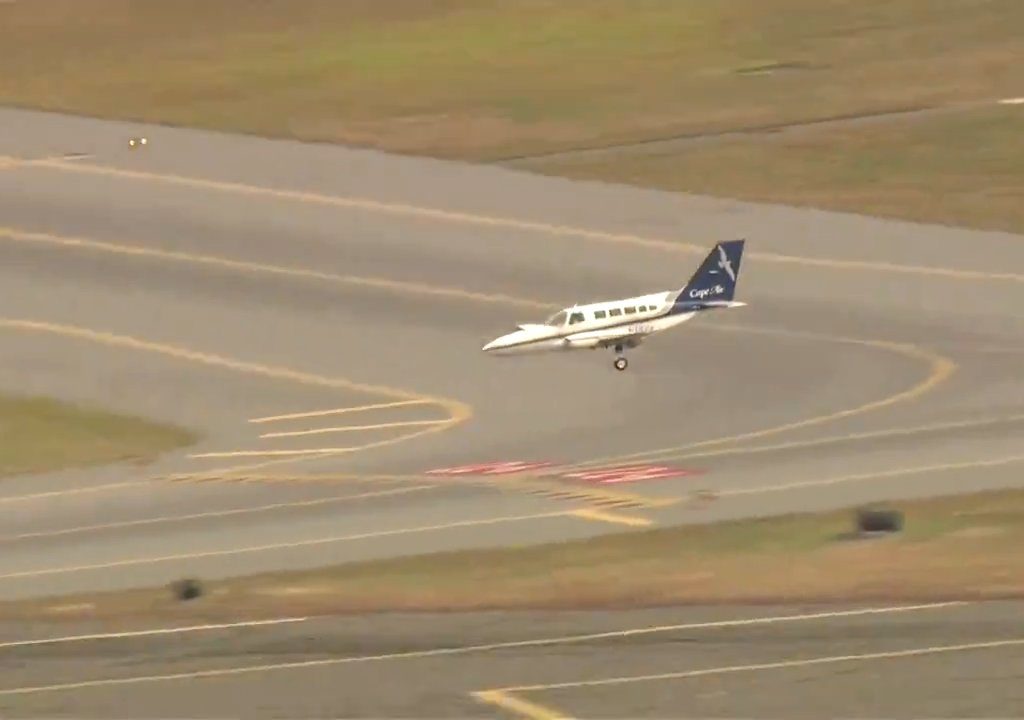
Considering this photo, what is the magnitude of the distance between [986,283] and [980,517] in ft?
85.6

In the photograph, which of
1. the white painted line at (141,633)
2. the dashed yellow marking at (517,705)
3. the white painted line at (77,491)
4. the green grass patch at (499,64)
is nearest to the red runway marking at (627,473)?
the white painted line at (77,491)

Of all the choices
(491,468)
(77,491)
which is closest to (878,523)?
(491,468)

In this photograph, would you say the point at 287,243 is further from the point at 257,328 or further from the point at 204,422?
the point at 204,422

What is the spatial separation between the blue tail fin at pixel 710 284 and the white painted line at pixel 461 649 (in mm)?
25892

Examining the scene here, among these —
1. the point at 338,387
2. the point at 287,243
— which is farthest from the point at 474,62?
the point at 338,387

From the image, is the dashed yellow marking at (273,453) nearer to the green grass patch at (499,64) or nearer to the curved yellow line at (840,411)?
the curved yellow line at (840,411)

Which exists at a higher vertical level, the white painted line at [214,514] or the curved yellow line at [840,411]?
the curved yellow line at [840,411]

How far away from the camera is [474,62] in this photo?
9338 centimetres

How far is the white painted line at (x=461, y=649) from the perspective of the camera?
3177 cm

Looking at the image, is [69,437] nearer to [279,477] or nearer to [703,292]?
[279,477]

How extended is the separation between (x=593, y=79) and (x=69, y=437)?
127 ft

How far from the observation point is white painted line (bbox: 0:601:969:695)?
31766 millimetres

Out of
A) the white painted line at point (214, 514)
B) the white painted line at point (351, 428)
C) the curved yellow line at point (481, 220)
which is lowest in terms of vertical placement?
the white painted line at point (214, 514)

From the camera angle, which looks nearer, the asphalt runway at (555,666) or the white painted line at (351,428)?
the asphalt runway at (555,666)
